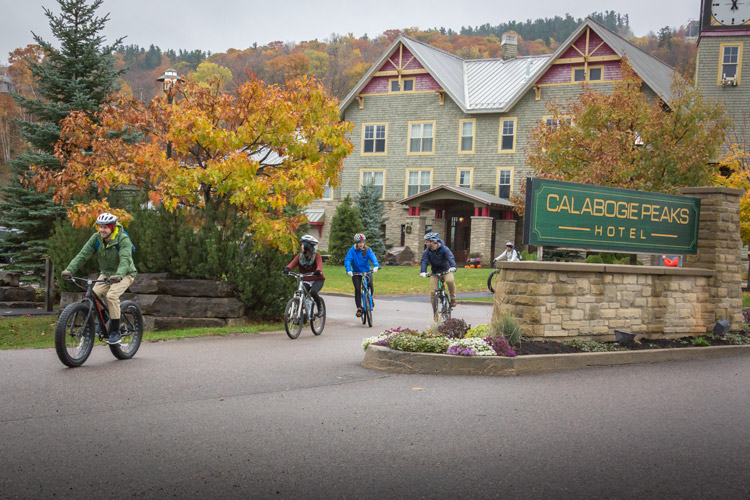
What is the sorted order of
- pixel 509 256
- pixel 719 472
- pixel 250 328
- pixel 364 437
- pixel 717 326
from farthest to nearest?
pixel 509 256 → pixel 250 328 → pixel 717 326 → pixel 364 437 → pixel 719 472

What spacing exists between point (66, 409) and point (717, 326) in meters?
10.6

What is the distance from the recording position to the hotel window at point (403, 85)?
4638 cm

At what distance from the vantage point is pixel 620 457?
19.6ft

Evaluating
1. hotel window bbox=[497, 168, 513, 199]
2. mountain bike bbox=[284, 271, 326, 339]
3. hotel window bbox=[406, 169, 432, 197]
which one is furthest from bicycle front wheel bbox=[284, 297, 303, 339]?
hotel window bbox=[406, 169, 432, 197]

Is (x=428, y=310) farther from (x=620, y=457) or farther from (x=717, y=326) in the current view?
(x=620, y=457)

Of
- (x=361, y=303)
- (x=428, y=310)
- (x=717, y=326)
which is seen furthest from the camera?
(x=428, y=310)

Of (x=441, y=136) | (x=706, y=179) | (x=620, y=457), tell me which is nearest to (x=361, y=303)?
(x=620, y=457)

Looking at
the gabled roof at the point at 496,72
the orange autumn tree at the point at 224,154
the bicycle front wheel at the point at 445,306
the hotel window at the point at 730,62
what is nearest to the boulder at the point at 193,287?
the orange autumn tree at the point at 224,154

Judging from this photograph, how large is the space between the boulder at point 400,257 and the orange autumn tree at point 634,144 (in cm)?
1382

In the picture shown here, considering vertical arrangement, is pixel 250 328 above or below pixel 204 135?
below

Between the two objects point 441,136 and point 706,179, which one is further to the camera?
point 441,136

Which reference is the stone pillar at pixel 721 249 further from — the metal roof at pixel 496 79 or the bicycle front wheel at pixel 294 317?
the metal roof at pixel 496 79

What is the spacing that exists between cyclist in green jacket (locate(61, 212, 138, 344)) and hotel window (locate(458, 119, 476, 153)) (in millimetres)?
36330

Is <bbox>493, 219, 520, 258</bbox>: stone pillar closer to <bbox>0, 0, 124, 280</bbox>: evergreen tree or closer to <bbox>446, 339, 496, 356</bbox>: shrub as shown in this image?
<bbox>0, 0, 124, 280</bbox>: evergreen tree
